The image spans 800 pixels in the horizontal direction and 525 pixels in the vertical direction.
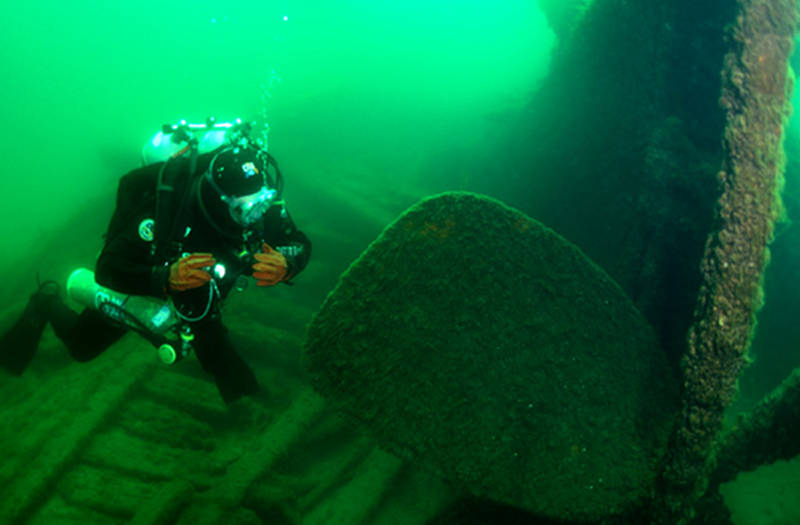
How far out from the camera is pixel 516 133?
7734 millimetres

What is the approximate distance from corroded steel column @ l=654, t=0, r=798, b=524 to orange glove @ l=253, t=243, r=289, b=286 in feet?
8.44

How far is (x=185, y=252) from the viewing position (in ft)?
9.82

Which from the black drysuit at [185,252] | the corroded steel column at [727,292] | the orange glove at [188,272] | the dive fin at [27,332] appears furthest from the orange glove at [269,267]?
the dive fin at [27,332]

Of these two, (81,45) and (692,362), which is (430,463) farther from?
(81,45)

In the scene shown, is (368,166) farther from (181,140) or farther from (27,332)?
(27,332)

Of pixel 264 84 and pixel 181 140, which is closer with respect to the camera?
pixel 181 140

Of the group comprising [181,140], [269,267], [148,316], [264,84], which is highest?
[181,140]

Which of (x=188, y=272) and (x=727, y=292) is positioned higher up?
(x=727, y=292)

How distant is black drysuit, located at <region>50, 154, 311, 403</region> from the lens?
107 inches

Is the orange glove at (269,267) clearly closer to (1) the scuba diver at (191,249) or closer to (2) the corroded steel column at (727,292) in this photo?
(1) the scuba diver at (191,249)

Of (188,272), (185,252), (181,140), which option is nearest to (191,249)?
(185,252)

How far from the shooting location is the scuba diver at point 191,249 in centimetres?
275

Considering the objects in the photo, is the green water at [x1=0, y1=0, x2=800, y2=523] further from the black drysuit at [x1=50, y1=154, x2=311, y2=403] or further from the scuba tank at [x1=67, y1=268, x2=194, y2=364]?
the scuba tank at [x1=67, y1=268, x2=194, y2=364]

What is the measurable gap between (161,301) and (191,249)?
0.62m
